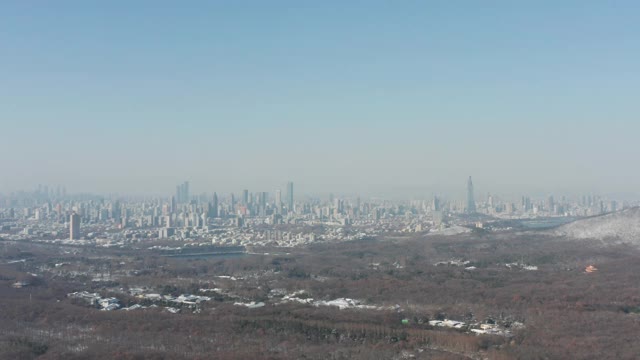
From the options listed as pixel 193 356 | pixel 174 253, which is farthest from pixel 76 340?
pixel 174 253

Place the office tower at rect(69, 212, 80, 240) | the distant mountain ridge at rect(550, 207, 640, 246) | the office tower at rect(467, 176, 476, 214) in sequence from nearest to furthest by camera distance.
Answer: the distant mountain ridge at rect(550, 207, 640, 246)
the office tower at rect(69, 212, 80, 240)
the office tower at rect(467, 176, 476, 214)

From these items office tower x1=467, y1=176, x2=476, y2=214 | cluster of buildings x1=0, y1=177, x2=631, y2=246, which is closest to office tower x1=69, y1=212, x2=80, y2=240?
cluster of buildings x1=0, y1=177, x2=631, y2=246

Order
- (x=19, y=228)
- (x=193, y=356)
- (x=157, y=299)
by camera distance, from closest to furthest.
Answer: (x=193, y=356) → (x=157, y=299) → (x=19, y=228)

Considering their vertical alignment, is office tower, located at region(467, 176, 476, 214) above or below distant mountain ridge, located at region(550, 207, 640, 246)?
above

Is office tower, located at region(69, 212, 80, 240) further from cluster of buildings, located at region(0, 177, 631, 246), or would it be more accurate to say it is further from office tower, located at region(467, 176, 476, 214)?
office tower, located at region(467, 176, 476, 214)

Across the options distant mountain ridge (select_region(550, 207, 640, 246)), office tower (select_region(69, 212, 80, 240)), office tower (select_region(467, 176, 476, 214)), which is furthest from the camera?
office tower (select_region(467, 176, 476, 214))

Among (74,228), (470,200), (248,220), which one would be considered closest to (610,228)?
(74,228)

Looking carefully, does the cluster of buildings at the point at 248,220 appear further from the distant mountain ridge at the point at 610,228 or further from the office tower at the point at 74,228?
the distant mountain ridge at the point at 610,228

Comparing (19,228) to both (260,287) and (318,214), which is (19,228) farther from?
(260,287)
